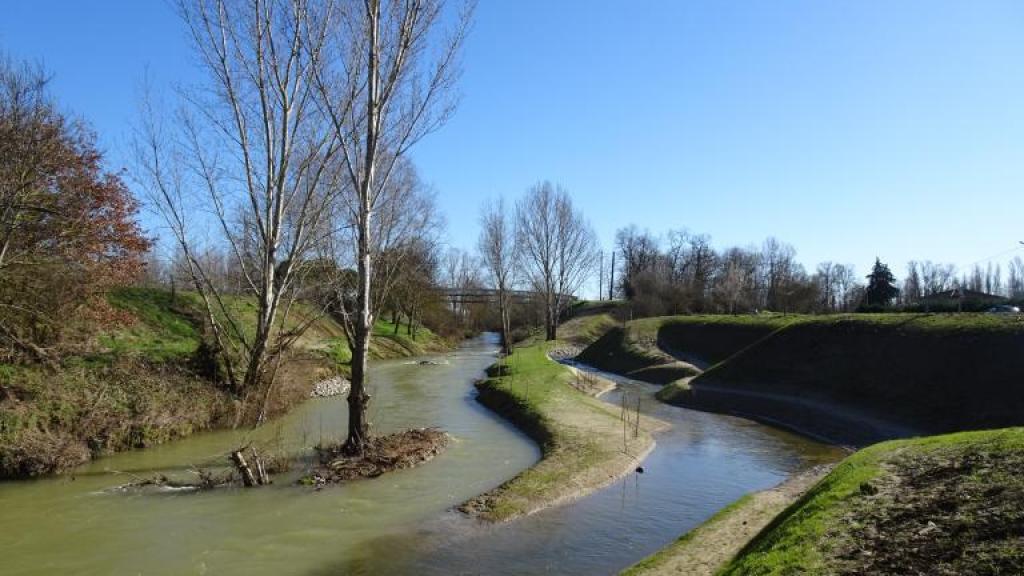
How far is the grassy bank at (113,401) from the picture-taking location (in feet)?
43.2

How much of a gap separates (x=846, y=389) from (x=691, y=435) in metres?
9.01

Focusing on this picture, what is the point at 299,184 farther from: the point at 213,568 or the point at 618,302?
the point at 618,302

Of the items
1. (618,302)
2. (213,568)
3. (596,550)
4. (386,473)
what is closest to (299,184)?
(386,473)

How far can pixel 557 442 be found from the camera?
16312 millimetres

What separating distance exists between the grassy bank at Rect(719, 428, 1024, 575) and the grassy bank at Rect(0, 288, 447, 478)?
1358cm

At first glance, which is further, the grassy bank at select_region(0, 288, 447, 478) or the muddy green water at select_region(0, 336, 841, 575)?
the grassy bank at select_region(0, 288, 447, 478)

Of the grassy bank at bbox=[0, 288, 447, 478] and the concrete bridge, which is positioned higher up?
the concrete bridge

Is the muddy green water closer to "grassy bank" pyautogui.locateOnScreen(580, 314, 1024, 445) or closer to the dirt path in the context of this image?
the dirt path

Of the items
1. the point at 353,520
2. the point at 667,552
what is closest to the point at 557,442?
the point at 353,520

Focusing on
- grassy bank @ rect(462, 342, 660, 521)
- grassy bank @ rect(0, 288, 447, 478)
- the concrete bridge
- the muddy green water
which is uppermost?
the concrete bridge

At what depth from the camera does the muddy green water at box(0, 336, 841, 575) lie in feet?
29.9

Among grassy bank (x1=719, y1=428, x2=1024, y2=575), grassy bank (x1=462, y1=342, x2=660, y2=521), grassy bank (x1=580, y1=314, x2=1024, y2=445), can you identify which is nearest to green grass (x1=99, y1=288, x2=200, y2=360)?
grassy bank (x1=462, y1=342, x2=660, y2=521)

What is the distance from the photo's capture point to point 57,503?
11430mm

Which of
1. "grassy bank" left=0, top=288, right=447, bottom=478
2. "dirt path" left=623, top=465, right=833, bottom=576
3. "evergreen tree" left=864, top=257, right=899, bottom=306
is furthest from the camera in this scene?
"evergreen tree" left=864, top=257, right=899, bottom=306
